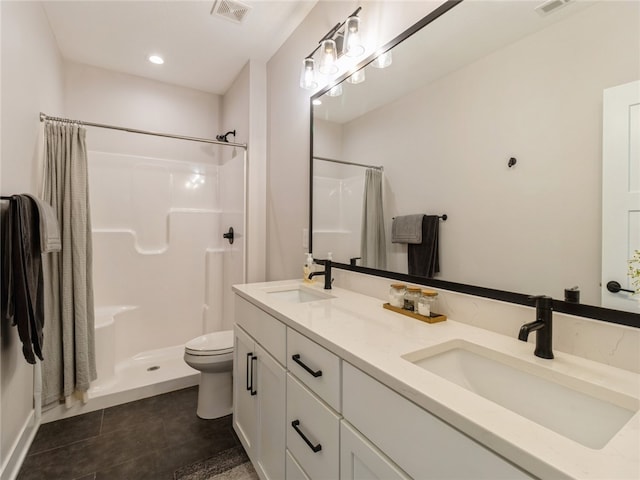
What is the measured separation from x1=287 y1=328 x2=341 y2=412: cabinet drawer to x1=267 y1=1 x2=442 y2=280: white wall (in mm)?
1045

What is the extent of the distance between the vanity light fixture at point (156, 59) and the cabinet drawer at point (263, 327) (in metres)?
Answer: 2.13

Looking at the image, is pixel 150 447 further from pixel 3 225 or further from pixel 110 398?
pixel 3 225

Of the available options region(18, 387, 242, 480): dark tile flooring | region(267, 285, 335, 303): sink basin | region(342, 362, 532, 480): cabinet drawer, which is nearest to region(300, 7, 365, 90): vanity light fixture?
region(267, 285, 335, 303): sink basin

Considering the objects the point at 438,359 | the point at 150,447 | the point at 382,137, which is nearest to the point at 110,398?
the point at 150,447

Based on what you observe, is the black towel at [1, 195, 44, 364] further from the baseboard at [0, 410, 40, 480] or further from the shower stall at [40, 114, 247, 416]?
the shower stall at [40, 114, 247, 416]

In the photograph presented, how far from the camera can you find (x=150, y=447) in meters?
1.73

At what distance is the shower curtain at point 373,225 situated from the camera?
1.49 m

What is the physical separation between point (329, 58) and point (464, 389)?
1.69m

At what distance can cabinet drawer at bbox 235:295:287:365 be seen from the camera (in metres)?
1.19

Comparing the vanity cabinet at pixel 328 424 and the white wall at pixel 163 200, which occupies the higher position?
the white wall at pixel 163 200

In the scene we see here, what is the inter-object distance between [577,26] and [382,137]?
2.52ft

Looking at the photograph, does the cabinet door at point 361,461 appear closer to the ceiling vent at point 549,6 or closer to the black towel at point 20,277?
the ceiling vent at point 549,6

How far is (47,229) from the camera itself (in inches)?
61.5

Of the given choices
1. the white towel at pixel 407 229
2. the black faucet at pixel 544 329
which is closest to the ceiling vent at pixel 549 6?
the white towel at pixel 407 229
